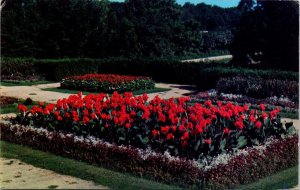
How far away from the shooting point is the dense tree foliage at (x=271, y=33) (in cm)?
2603

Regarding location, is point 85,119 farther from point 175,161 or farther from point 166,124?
point 175,161

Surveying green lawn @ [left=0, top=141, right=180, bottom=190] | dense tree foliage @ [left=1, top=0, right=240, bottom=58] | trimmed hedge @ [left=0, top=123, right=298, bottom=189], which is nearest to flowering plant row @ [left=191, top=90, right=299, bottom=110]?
trimmed hedge @ [left=0, top=123, right=298, bottom=189]

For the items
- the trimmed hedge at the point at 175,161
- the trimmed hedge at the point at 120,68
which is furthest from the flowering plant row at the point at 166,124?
the trimmed hedge at the point at 120,68

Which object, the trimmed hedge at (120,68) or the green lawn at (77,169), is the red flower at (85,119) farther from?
the trimmed hedge at (120,68)

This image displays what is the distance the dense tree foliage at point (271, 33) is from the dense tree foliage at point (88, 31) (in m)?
8.49

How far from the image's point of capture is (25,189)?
24.2 ft

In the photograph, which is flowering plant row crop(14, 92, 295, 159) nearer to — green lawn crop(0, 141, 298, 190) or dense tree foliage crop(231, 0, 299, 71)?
green lawn crop(0, 141, 298, 190)

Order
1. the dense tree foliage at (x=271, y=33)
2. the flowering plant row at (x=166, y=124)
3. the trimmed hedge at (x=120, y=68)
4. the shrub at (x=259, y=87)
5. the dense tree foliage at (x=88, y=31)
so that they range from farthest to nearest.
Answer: the dense tree foliage at (x=88, y=31)
the trimmed hedge at (x=120, y=68)
the dense tree foliage at (x=271, y=33)
the shrub at (x=259, y=87)
the flowering plant row at (x=166, y=124)

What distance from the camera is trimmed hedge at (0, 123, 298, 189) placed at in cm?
768

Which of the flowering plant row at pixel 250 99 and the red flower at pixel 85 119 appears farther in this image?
the flowering plant row at pixel 250 99

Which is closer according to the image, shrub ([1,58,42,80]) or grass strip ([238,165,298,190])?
grass strip ([238,165,298,190])

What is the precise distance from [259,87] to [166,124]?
10786mm

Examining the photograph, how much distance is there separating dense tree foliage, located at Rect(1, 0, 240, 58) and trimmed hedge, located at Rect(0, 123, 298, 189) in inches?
1077

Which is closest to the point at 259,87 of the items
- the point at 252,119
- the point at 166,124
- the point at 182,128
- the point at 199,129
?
the point at 252,119
